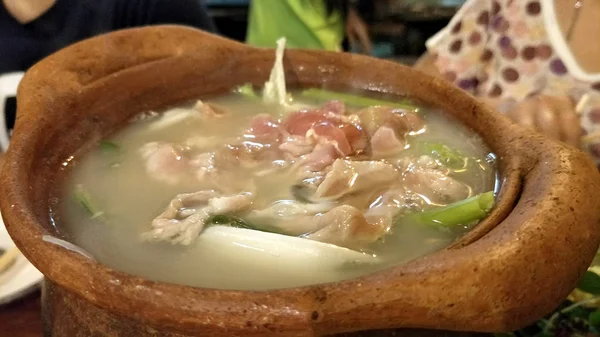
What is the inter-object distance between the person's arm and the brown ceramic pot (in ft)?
3.89

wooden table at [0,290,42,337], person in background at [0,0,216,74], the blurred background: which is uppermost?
person in background at [0,0,216,74]

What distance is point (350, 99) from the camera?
1.40m

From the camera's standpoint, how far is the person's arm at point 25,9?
7.17 ft

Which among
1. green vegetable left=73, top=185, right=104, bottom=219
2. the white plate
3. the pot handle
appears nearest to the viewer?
green vegetable left=73, top=185, right=104, bottom=219

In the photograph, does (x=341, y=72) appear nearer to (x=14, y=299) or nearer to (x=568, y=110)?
(x=568, y=110)

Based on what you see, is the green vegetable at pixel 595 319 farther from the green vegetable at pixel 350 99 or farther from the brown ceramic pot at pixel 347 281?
the green vegetable at pixel 350 99

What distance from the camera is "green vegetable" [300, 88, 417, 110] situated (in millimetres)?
1375

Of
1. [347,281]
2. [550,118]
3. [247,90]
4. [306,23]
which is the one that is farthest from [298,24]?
[347,281]

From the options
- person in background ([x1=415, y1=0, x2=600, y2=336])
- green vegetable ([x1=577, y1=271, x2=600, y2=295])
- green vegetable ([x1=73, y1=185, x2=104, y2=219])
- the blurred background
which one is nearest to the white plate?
green vegetable ([x1=73, y1=185, x2=104, y2=219])

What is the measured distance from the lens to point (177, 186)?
44.4 inches

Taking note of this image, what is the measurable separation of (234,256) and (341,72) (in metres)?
0.69

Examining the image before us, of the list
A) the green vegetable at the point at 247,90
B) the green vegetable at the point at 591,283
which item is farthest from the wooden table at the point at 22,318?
the green vegetable at the point at 591,283

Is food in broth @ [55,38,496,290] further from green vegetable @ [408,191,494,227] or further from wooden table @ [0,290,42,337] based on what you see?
wooden table @ [0,290,42,337]

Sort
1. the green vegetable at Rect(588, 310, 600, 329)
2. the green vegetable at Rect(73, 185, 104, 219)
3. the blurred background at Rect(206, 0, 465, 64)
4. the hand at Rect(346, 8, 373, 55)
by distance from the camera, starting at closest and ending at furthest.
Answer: the green vegetable at Rect(73, 185, 104, 219) < the green vegetable at Rect(588, 310, 600, 329) < the hand at Rect(346, 8, 373, 55) < the blurred background at Rect(206, 0, 465, 64)
